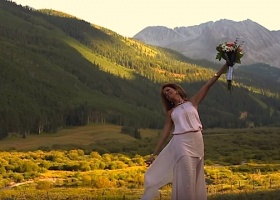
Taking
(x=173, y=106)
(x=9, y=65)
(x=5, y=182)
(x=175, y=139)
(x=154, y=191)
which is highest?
(x=9, y=65)

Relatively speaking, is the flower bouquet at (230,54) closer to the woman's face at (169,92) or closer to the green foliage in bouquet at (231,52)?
the green foliage in bouquet at (231,52)

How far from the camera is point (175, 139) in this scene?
33.0ft

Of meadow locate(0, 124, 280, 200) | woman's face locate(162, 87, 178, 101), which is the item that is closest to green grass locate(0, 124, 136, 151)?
meadow locate(0, 124, 280, 200)

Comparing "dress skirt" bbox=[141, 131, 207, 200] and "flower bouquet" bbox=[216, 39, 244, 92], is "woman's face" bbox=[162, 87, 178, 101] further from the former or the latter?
"flower bouquet" bbox=[216, 39, 244, 92]

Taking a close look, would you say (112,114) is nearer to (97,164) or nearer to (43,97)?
(43,97)

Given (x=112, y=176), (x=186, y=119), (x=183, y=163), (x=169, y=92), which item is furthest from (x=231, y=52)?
(x=112, y=176)

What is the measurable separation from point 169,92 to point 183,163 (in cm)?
161

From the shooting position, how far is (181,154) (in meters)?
9.81

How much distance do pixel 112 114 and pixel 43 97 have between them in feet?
96.6

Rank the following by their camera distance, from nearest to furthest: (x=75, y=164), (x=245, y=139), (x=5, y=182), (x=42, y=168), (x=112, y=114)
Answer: (x=5, y=182) < (x=42, y=168) < (x=75, y=164) < (x=245, y=139) < (x=112, y=114)

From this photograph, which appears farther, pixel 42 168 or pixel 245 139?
pixel 245 139

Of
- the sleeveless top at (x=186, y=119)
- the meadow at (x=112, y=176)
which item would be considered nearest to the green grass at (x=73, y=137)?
the meadow at (x=112, y=176)

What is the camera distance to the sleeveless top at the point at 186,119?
995cm

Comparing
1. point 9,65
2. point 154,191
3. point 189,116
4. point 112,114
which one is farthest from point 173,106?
point 9,65
